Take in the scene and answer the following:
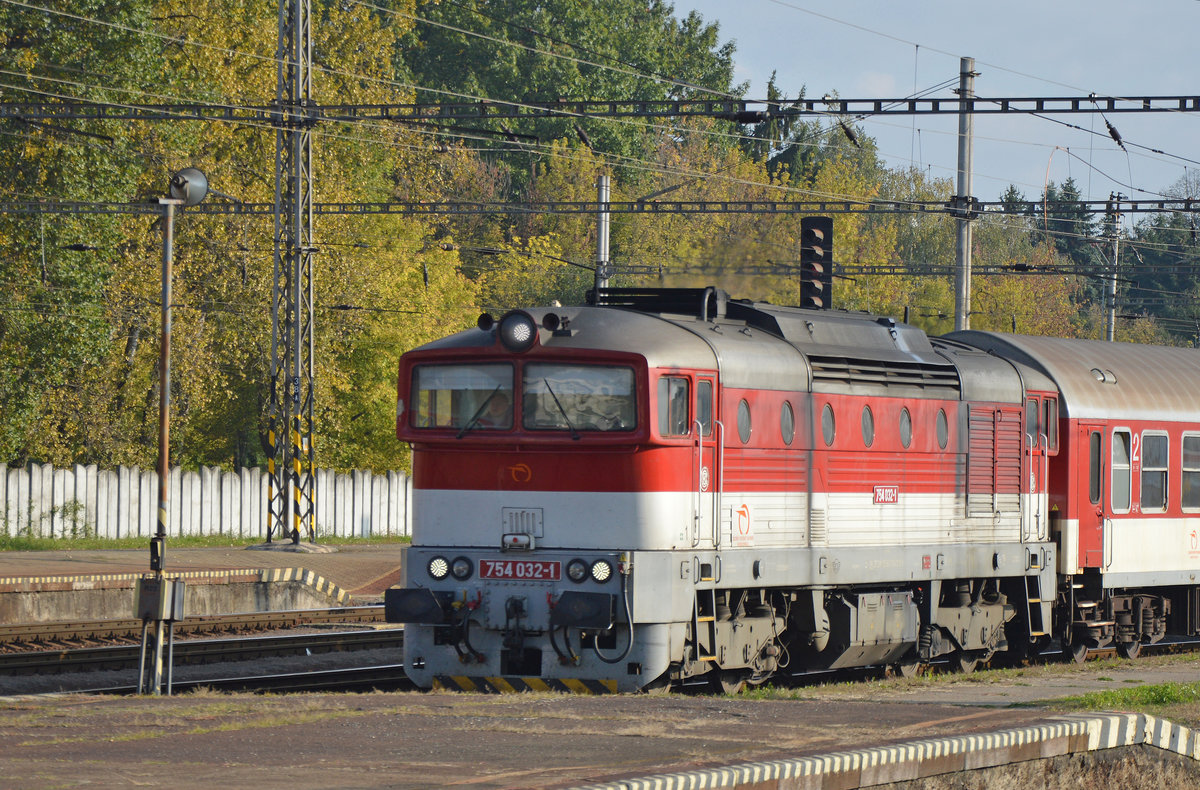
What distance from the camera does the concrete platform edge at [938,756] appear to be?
8945 mm

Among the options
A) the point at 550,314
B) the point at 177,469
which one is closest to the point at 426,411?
the point at 550,314

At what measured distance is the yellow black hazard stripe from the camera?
15.0m

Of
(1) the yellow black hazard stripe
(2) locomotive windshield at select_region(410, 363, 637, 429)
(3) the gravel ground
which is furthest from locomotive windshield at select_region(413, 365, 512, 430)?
(3) the gravel ground

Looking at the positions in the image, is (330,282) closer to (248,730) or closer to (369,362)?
(369,362)

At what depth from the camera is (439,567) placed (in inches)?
616

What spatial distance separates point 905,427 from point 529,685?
213 inches

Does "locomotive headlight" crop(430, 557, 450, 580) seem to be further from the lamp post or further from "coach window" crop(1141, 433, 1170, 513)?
"coach window" crop(1141, 433, 1170, 513)

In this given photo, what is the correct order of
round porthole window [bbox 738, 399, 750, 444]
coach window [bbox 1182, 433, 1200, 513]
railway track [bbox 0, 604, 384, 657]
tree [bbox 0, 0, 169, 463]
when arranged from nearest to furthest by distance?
round porthole window [bbox 738, 399, 750, 444], railway track [bbox 0, 604, 384, 657], coach window [bbox 1182, 433, 1200, 513], tree [bbox 0, 0, 169, 463]

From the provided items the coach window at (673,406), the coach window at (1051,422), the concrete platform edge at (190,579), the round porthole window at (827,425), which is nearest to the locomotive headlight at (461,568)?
the coach window at (673,406)

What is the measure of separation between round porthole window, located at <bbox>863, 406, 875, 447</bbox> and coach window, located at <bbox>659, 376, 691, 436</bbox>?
2923 mm

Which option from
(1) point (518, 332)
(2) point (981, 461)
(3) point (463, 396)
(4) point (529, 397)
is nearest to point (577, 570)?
(4) point (529, 397)

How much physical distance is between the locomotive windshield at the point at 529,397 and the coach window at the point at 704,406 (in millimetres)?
707

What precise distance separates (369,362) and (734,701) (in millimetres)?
40201

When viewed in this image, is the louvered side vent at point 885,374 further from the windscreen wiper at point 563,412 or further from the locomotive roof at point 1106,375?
the windscreen wiper at point 563,412
